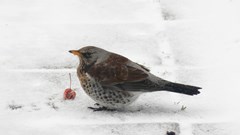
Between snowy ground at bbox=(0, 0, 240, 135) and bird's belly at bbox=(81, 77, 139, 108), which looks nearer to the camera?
snowy ground at bbox=(0, 0, 240, 135)

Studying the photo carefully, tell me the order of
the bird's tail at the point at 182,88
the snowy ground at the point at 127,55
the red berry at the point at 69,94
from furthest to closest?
the red berry at the point at 69,94 → the bird's tail at the point at 182,88 → the snowy ground at the point at 127,55

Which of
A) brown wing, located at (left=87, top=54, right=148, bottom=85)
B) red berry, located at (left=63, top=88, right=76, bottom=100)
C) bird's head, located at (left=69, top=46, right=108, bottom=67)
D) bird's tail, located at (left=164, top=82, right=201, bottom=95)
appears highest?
bird's head, located at (left=69, top=46, right=108, bottom=67)

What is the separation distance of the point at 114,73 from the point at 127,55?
→ 3.21ft

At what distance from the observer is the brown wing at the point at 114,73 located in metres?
5.59

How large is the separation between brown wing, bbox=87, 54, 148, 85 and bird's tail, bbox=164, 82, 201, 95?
0.70ft

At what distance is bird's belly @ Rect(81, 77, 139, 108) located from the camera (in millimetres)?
5605

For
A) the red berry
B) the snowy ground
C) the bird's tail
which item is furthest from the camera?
the red berry

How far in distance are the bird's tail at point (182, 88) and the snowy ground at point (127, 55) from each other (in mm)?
181

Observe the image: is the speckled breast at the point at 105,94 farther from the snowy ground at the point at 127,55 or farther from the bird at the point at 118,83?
the snowy ground at the point at 127,55

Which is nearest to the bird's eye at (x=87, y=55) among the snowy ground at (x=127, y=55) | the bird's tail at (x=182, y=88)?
the snowy ground at (x=127, y=55)

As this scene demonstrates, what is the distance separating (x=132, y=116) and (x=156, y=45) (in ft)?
4.15

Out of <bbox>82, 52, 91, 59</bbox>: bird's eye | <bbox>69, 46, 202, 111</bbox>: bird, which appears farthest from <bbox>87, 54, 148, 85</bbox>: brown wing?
<bbox>82, 52, 91, 59</bbox>: bird's eye

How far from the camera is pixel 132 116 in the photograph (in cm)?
559

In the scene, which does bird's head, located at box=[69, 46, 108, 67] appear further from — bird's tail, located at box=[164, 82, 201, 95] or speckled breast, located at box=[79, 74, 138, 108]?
bird's tail, located at box=[164, 82, 201, 95]
